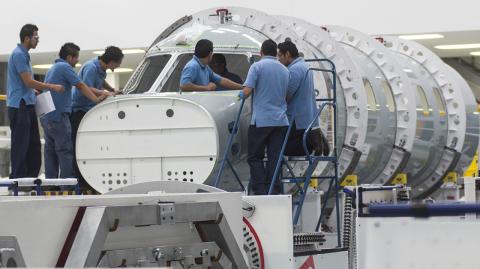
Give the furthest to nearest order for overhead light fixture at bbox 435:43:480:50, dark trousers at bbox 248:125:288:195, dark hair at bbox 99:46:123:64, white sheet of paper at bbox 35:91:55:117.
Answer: overhead light fixture at bbox 435:43:480:50 < dark hair at bbox 99:46:123:64 < white sheet of paper at bbox 35:91:55:117 < dark trousers at bbox 248:125:288:195

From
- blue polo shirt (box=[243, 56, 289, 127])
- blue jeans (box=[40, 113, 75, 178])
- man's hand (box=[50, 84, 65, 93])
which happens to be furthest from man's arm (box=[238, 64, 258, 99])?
blue jeans (box=[40, 113, 75, 178])

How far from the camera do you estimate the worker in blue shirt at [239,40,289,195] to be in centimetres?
1178

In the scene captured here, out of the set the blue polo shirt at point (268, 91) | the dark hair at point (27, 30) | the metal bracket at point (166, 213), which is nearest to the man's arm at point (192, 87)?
the blue polo shirt at point (268, 91)

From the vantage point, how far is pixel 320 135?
12.2m

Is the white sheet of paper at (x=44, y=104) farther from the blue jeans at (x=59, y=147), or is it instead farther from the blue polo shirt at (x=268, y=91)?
the blue polo shirt at (x=268, y=91)

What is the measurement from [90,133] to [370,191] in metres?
3.45

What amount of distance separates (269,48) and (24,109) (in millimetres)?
2940

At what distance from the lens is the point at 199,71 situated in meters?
12.3

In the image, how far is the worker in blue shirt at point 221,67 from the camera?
1306 centimetres

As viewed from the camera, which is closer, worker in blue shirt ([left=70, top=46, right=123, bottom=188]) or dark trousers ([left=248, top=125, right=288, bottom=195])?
dark trousers ([left=248, top=125, right=288, bottom=195])

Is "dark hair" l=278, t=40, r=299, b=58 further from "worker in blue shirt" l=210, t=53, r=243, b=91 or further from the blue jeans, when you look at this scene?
the blue jeans

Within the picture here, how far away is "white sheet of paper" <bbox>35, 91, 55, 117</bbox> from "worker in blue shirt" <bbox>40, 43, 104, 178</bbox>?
255 millimetres

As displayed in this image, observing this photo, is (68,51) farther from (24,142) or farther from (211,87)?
(211,87)

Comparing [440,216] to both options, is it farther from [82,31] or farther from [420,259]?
[82,31]
